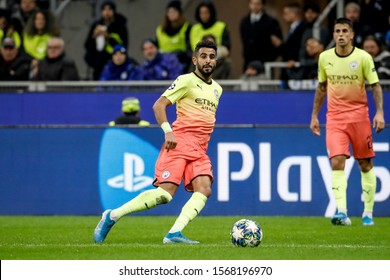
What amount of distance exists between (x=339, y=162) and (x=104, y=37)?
302 inches

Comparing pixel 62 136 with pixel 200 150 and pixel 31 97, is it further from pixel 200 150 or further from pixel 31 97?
pixel 200 150

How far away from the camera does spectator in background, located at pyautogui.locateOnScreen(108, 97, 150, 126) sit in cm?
1852

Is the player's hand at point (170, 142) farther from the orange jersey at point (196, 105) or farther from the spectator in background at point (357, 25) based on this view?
the spectator in background at point (357, 25)

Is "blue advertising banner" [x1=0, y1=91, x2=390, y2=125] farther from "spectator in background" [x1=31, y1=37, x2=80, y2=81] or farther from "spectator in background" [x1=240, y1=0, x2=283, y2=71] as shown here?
"spectator in background" [x1=240, y1=0, x2=283, y2=71]

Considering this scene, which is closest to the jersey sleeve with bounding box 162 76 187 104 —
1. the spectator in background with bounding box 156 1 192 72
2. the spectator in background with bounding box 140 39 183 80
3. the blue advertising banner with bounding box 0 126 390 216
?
the blue advertising banner with bounding box 0 126 390 216

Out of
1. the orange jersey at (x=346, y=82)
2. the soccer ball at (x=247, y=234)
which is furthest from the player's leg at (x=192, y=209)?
the orange jersey at (x=346, y=82)

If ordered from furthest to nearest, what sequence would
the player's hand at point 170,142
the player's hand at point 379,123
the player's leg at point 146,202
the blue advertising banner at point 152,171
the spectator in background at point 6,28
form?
the spectator in background at point 6,28 < the blue advertising banner at point 152,171 < the player's hand at point 379,123 < the player's leg at point 146,202 < the player's hand at point 170,142

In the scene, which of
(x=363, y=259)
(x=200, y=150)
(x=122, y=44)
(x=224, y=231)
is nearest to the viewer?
(x=363, y=259)

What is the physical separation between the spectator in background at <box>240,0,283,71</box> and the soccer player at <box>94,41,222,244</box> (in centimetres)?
821

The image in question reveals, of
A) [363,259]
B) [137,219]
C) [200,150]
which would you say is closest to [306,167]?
[137,219]

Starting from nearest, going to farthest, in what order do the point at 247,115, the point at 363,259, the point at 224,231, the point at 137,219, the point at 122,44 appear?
the point at 363,259 → the point at 224,231 → the point at 137,219 → the point at 247,115 → the point at 122,44

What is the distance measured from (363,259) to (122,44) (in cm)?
1147

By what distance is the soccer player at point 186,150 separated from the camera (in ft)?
40.0

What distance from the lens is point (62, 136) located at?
17.8 metres
